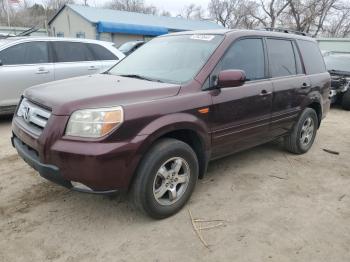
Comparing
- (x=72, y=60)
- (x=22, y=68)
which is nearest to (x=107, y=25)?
(x=72, y=60)

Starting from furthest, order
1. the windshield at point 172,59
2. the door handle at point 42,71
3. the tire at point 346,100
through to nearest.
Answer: the tire at point 346,100
the door handle at point 42,71
the windshield at point 172,59

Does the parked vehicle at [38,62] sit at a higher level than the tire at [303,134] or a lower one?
higher

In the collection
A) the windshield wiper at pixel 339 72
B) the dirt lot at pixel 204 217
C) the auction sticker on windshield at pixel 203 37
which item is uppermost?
the auction sticker on windshield at pixel 203 37

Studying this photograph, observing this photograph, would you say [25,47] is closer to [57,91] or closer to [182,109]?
[57,91]

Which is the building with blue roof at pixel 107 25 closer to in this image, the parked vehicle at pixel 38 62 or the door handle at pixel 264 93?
the parked vehicle at pixel 38 62

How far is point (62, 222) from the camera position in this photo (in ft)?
11.2

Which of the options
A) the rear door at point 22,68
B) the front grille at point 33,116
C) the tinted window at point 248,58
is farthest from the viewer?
the rear door at point 22,68

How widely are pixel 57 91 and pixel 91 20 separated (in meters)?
23.1

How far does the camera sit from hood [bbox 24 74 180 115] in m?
3.02

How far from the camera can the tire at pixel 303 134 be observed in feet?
17.2

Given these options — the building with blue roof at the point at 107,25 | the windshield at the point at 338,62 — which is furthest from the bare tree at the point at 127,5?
the windshield at the point at 338,62

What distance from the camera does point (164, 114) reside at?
3.25 meters

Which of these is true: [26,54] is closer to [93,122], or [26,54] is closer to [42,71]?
[42,71]

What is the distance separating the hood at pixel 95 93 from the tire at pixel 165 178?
469 mm
